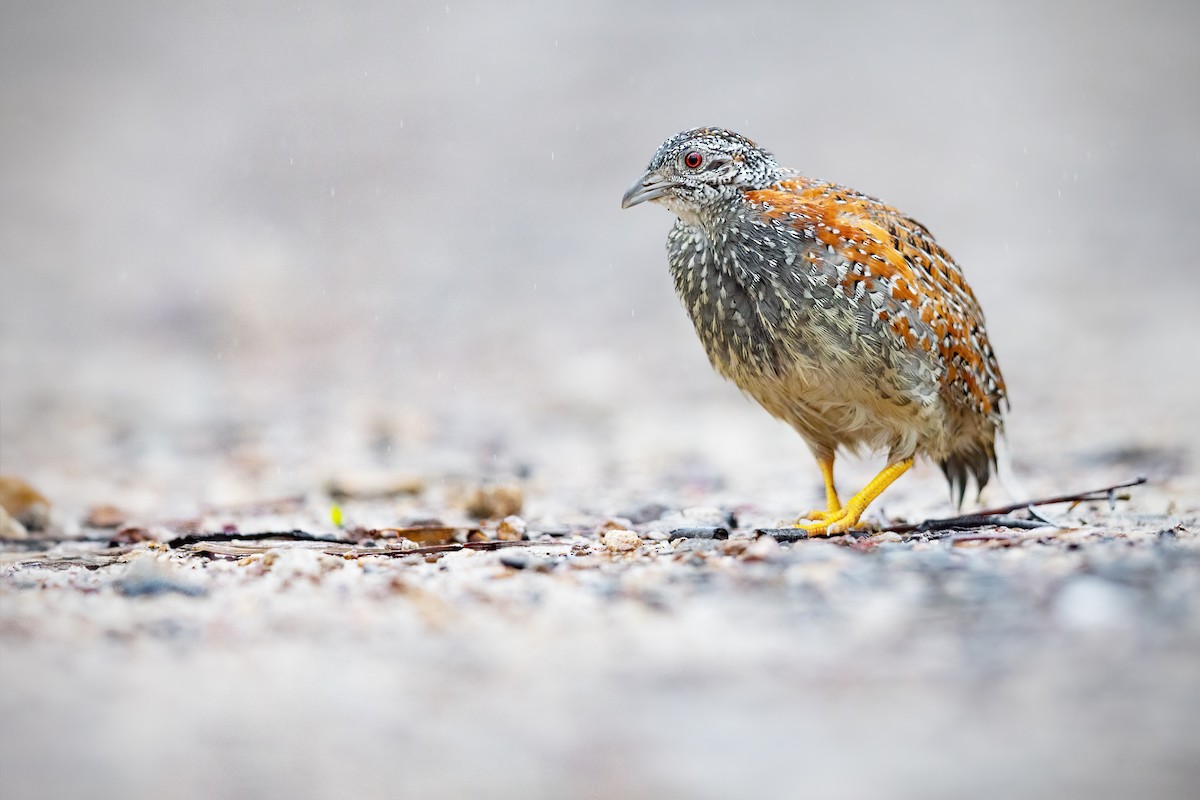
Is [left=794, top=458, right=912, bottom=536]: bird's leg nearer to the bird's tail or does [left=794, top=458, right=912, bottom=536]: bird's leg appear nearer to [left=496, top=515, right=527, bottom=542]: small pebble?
the bird's tail

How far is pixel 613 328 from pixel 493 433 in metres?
3.30

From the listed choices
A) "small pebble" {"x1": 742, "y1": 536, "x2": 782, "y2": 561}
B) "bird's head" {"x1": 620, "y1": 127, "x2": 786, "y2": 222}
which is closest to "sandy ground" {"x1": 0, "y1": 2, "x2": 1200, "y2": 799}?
"small pebble" {"x1": 742, "y1": 536, "x2": 782, "y2": 561}

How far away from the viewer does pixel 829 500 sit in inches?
214

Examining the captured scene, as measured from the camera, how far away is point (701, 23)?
1906cm

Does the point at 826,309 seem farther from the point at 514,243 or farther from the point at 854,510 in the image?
the point at 514,243

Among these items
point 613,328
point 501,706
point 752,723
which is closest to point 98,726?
point 501,706

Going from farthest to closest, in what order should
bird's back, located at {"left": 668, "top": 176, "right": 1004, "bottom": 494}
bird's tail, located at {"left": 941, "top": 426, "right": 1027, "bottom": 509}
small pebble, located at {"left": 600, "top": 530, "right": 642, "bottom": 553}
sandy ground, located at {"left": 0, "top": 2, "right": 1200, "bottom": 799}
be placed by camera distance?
1. bird's tail, located at {"left": 941, "top": 426, "right": 1027, "bottom": 509}
2. bird's back, located at {"left": 668, "top": 176, "right": 1004, "bottom": 494}
3. small pebble, located at {"left": 600, "top": 530, "right": 642, "bottom": 553}
4. sandy ground, located at {"left": 0, "top": 2, "right": 1200, "bottom": 799}

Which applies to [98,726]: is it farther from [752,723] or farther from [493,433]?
[493,433]

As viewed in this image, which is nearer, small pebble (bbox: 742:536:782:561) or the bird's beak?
small pebble (bbox: 742:536:782:561)

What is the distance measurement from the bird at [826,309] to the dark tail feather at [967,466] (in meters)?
0.26

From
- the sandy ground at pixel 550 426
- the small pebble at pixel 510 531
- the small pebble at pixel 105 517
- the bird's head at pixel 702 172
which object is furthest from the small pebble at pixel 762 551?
the small pebble at pixel 105 517

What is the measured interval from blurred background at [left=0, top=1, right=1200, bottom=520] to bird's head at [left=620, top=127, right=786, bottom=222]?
2063 millimetres

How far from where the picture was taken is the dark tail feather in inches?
231

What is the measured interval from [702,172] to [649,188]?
0.25 m
